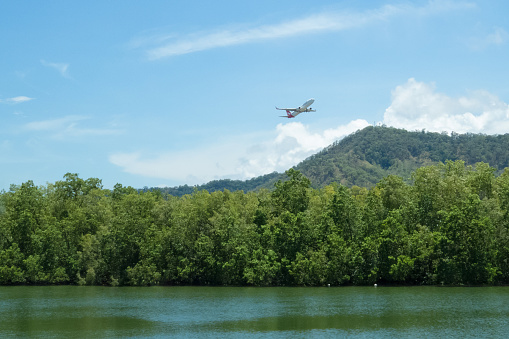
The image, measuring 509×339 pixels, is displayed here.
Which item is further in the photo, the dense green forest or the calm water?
the dense green forest

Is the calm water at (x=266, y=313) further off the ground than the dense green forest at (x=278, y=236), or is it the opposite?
the dense green forest at (x=278, y=236)

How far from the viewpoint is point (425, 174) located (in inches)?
3469

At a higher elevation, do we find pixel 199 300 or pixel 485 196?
pixel 485 196

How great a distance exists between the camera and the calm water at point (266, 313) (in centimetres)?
4172

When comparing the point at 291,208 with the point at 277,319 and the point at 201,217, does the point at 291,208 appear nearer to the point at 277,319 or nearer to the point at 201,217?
the point at 201,217

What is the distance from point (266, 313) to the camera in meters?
52.0

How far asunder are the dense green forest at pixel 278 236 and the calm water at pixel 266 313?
5477 millimetres

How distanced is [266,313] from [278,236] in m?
33.3

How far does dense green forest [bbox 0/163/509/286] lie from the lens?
75062 millimetres

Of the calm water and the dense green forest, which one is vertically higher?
the dense green forest

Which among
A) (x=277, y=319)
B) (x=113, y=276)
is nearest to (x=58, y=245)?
(x=113, y=276)

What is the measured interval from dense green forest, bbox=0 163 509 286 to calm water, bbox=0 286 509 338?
5.48 meters

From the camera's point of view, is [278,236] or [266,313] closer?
[266,313]

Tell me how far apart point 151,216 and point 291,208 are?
25.2 metres
